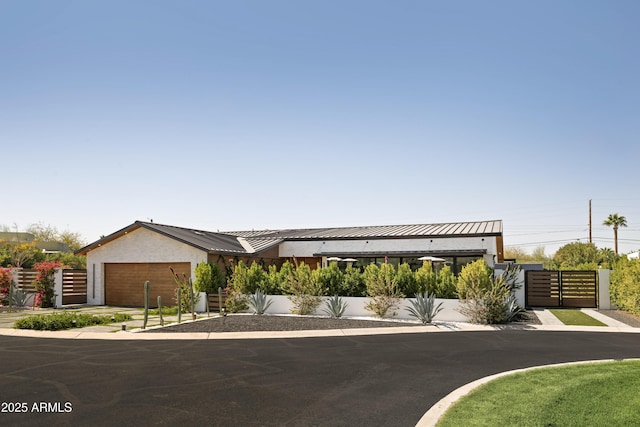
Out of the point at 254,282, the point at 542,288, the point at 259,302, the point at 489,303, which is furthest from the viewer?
the point at 542,288

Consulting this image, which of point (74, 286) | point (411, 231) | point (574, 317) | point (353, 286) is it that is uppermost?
point (411, 231)

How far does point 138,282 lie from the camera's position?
26688 millimetres

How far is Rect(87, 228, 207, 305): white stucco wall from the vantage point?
25.7 metres

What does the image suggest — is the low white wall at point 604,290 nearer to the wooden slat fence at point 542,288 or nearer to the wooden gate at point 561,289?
the wooden gate at point 561,289

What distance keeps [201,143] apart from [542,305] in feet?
62.8

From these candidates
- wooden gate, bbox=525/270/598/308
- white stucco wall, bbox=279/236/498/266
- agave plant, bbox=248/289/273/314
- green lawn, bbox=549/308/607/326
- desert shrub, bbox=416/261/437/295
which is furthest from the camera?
white stucco wall, bbox=279/236/498/266

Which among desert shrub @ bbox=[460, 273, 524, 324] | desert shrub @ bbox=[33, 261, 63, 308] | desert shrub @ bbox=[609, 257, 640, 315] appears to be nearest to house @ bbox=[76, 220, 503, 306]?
desert shrub @ bbox=[33, 261, 63, 308]

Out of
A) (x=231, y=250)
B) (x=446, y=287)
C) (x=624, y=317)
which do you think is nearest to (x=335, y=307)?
(x=446, y=287)

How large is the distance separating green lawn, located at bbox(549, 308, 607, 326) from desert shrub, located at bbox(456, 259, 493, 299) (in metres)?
3.29

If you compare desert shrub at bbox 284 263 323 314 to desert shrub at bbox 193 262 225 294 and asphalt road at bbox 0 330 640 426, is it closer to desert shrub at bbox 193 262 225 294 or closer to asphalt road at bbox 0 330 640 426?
desert shrub at bbox 193 262 225 294

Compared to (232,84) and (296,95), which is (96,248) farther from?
(296,95)

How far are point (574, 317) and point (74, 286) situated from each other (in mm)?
25130

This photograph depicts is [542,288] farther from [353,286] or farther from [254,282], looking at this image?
[254,282]

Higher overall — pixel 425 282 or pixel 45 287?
pixel 425 282
